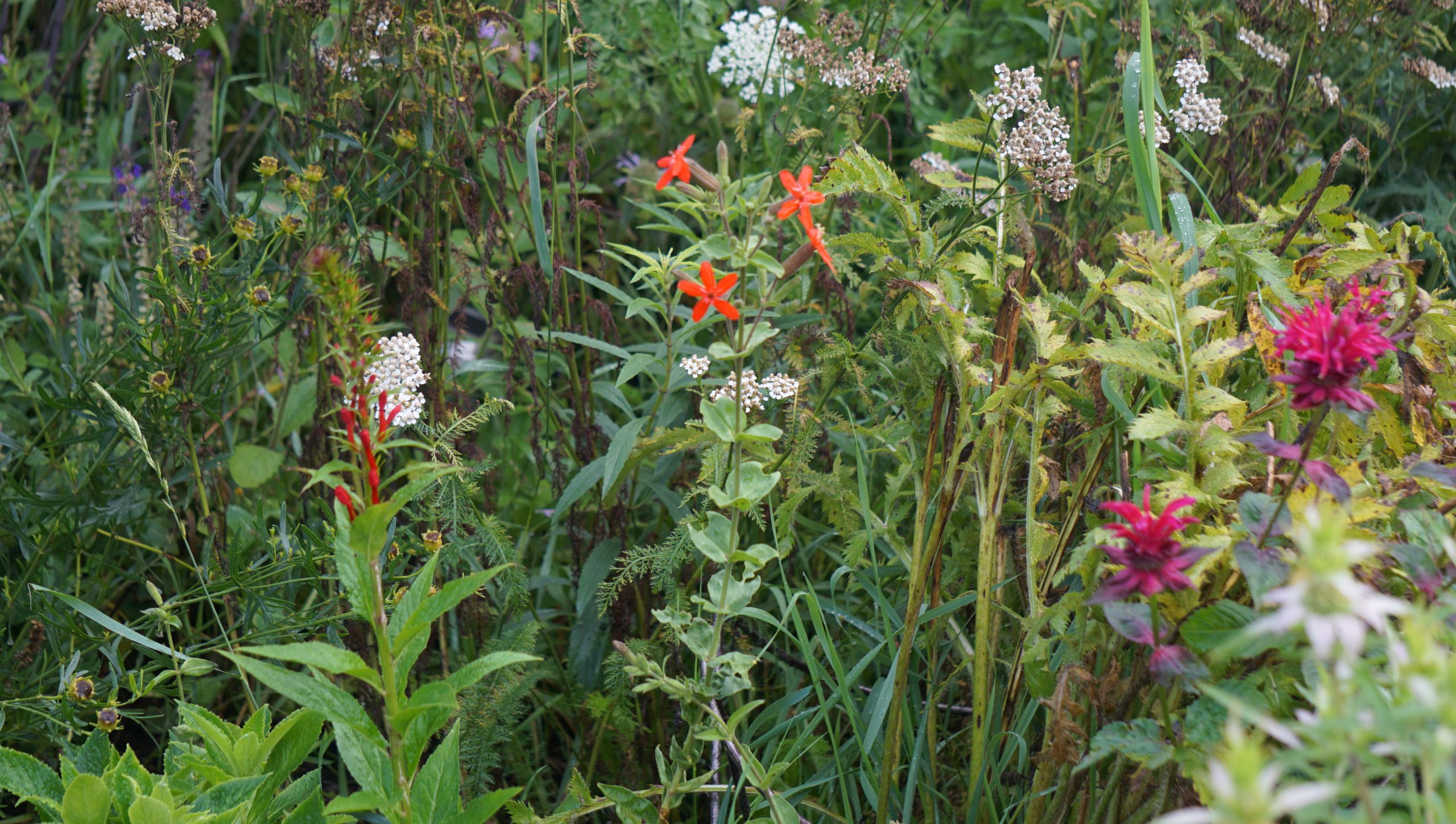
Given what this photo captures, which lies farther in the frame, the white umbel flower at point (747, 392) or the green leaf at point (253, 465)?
the green leaf at point (253, 465)

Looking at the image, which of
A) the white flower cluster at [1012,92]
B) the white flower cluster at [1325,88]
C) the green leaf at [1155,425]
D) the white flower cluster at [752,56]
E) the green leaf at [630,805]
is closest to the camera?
the green leaf at [1155,425]

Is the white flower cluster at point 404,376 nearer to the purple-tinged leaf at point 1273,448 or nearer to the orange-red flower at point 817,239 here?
the orange-red flower at point 817,239

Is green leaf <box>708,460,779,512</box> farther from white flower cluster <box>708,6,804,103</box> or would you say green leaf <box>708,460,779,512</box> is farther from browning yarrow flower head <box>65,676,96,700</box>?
white flower cluster <box>708,6,804,103</box>

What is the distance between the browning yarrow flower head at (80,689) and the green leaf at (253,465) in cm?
57

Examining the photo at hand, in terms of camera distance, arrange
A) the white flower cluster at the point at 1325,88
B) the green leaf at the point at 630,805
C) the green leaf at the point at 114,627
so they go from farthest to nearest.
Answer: the white flower cluster at the point at 1325,88 < the green leaf at the point at 114,627 < the green leaf at the point at 630,805

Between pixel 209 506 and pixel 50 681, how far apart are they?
38 centimetres

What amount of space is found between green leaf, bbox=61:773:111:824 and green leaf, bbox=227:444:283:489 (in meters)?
0.88

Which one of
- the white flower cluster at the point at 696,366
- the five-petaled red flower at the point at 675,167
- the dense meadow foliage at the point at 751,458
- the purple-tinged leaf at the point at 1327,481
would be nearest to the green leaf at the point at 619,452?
the dense meadow foliage at the point at 751,458

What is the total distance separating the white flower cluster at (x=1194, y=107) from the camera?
75.0 inches

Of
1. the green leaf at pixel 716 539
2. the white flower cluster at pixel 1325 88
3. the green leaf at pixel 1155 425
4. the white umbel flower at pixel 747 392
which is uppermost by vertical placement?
the white flower cluster at pixel 1325 88

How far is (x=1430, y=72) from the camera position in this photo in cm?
229

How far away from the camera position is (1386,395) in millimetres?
1353

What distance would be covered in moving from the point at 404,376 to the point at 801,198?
71cm

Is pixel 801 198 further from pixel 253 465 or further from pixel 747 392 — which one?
pixel 253 465
